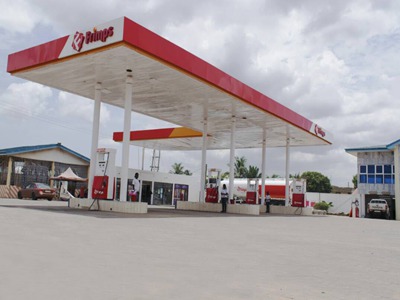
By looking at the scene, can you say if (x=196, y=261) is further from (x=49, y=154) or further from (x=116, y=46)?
(x=49, y=154)

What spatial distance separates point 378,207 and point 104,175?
2278 centimetres

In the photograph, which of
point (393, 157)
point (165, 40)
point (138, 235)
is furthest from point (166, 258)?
point (393, 157)

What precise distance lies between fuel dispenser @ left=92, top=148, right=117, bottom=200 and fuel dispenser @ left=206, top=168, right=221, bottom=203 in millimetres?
9058

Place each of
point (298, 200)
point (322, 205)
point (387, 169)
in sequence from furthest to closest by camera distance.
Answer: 1. point (322, 205)
2. point (387, 169)
3. point (298, 200)

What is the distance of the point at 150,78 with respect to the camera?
1597 cm

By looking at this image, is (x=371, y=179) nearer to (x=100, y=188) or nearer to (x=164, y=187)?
(x=164, y=187)

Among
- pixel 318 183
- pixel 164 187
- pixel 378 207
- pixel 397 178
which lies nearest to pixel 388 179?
pixel 397 178

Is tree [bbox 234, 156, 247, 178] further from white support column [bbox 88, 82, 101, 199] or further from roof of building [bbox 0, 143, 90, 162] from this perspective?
white support column [bbox 88, 82, 101, 199]

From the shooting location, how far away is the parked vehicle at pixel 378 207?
30219 mm

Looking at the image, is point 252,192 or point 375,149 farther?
point 375,149

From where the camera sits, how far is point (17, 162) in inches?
1200

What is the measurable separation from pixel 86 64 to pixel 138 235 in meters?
8.69

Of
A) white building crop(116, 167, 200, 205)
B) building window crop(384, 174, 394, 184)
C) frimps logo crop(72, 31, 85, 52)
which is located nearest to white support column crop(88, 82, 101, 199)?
frimps logo crop(72, 31, 85, 52)

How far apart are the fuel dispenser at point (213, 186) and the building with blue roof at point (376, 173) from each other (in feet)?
49.3
